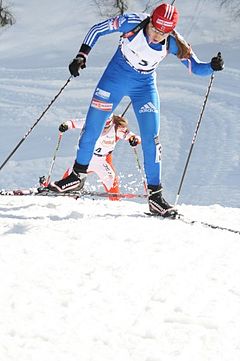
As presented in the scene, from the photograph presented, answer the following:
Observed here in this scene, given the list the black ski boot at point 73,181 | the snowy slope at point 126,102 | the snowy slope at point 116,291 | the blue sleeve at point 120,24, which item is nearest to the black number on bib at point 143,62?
the blue sleeve at point 120,24

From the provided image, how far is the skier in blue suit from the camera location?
502 centimetres

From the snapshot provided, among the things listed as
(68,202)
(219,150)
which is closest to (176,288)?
(68,202)

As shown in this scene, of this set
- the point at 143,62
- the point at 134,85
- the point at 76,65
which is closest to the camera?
the point at 76,65

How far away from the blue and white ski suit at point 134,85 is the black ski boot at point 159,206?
0.10m

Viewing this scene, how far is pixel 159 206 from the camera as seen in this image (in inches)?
204

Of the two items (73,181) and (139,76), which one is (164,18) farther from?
(73,181)

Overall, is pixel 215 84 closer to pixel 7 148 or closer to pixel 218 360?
pixel 7 148

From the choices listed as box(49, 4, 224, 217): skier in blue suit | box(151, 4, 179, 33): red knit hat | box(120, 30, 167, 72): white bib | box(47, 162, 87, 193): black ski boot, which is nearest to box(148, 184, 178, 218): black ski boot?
box(49, 4, 224, 217): skier in blue suit

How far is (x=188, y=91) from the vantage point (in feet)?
50.5

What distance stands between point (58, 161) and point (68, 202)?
6.42 metres

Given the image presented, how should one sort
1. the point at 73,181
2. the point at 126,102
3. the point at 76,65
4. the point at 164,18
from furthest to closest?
the point at 126,102 → the point at 73,181 → the point at 76,65 → the point at 164,18

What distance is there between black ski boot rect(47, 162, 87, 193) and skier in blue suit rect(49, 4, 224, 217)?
0.13 meters

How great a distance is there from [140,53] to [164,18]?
38cm

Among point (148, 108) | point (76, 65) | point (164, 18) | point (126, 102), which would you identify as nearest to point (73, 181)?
point (148, 108)
